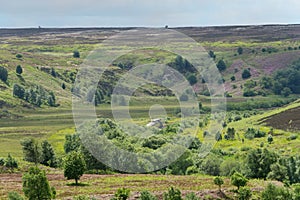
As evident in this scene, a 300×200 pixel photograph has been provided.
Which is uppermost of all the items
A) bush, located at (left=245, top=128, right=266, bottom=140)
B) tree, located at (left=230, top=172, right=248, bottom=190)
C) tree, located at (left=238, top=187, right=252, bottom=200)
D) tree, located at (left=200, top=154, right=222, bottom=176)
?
tree, located at (left=230, top=172, right=248, bottom=190)

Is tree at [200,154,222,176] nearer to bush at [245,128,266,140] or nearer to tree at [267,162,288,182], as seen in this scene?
tree at [267,162,288,182]

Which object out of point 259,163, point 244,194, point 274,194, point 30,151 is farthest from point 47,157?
point 274,194

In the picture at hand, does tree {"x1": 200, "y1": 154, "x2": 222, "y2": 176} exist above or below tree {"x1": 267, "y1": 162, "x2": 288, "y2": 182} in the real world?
below

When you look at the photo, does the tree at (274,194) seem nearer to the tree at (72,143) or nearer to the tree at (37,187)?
the tree at (37,187)

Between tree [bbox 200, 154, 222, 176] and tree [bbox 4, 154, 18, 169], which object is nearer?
tree [bbox 4, 154, 18, 169]

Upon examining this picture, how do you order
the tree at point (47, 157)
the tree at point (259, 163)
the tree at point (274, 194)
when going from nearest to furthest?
the tree at point (274, 194) → the tree at point (259, 163) → the tree at point (47, 157)

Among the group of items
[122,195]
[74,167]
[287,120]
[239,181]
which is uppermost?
[287,120]

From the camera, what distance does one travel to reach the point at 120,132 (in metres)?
116

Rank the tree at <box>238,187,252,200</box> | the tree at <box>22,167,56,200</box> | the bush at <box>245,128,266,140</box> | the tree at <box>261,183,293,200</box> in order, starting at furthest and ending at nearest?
the bush at <box>245,128,266,140</box> < the tree at <box>238,187,252,200</box> < the tree at <box>261,183,293,200</box> < the tree at <box>22,167,56,200</box>

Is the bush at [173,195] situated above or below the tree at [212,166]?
above

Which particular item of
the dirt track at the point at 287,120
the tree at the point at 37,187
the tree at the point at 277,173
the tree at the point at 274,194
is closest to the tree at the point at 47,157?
the tree at the point at 277,173

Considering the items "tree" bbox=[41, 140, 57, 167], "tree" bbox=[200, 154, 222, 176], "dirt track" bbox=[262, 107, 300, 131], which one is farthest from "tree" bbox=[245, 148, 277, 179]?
"dirt track" bbox=[262, 107, 300, 131]

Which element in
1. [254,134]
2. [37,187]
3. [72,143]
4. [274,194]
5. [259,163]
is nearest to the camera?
[37,187]

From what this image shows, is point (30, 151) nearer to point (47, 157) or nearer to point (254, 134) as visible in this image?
point (47, 157)
